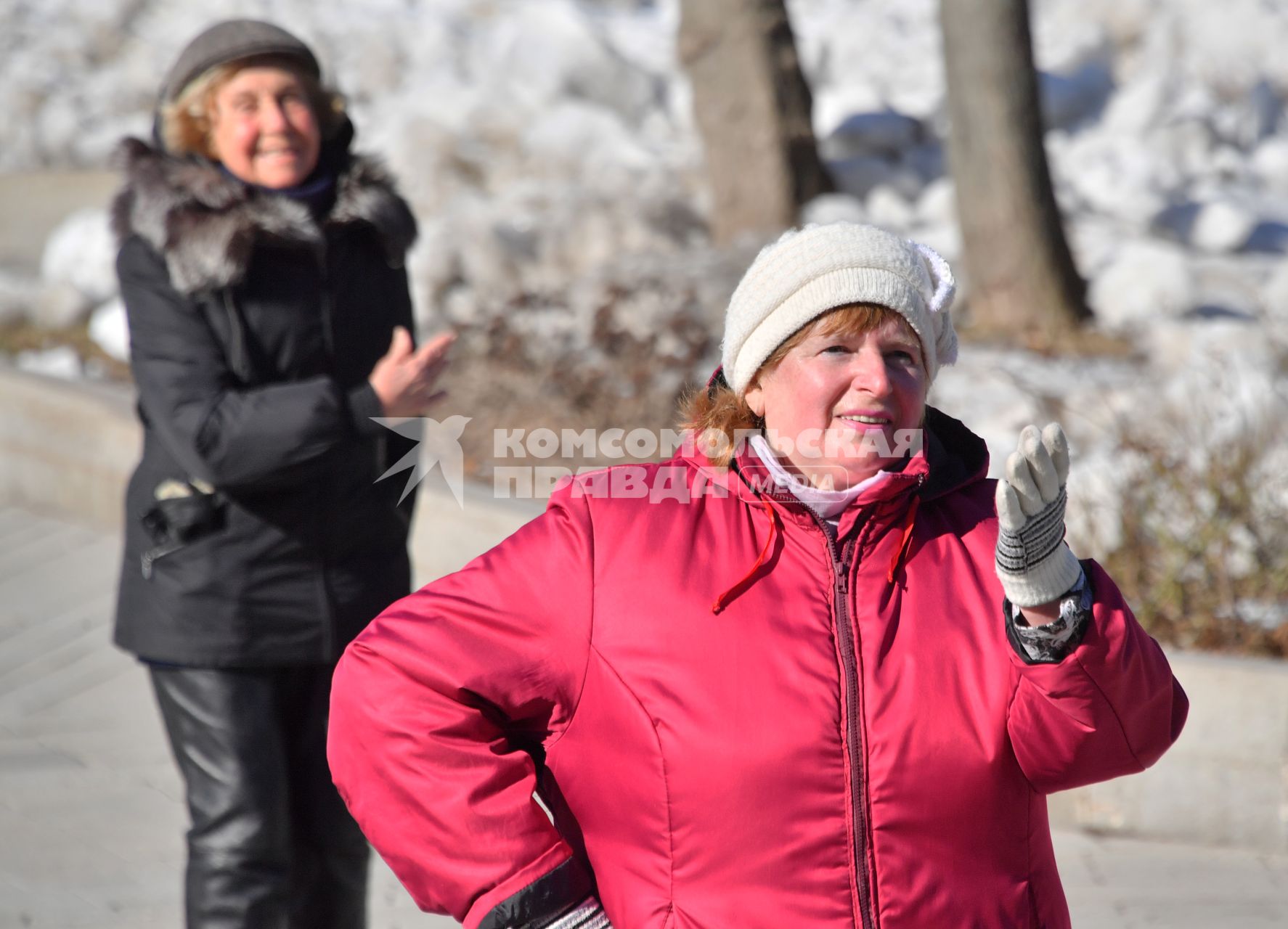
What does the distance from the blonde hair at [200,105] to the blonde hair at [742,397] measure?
4.77 feet

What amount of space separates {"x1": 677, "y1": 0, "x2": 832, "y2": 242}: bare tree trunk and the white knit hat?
6.93 m

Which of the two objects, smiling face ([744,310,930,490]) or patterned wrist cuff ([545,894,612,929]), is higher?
smiling face ([744,310,930,490])

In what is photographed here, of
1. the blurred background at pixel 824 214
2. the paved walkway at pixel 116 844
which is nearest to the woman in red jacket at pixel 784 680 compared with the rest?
the paved walkway at pixel 116 844

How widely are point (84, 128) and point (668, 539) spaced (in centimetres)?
1257

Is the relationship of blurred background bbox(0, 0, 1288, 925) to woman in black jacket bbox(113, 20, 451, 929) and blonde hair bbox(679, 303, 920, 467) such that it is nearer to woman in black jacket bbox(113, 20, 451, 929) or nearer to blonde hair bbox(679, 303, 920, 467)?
woman in black jacket bbox(113, 20, 451, 929)

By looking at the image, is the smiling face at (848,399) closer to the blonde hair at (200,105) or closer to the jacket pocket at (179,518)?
the jacket pocket at (179,518)

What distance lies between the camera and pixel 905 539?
204cm

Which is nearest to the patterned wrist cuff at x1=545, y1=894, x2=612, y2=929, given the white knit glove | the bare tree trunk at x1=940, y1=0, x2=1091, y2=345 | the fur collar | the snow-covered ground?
the white knit glove

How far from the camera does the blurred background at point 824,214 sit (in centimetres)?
498

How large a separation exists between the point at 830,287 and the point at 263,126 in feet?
5.33

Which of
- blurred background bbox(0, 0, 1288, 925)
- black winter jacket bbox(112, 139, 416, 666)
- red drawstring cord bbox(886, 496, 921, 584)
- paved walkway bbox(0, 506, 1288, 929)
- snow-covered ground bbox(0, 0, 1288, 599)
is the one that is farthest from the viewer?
snow-covered ground bbox(0, 0, 1288, 599)

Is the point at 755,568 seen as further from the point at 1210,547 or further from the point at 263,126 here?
the point at 1210,547

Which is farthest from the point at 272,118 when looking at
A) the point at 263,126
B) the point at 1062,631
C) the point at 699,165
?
the point at 699,165

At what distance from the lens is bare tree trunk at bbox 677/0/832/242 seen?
29.1ft
